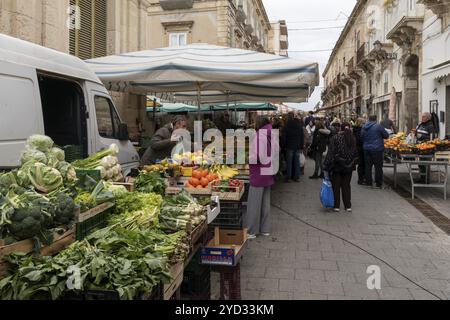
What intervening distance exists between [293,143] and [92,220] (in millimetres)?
9323

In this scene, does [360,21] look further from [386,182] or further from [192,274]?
[192,274]

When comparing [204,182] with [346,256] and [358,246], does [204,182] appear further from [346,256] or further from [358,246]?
[358,246]

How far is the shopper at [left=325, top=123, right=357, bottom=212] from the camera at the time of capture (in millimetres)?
7932

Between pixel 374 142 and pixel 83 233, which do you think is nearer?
pixel 83 233

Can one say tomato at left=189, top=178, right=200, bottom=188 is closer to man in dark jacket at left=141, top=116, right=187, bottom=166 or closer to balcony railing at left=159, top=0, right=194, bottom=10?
man in dark jacket at left=141, top=116, right=187, bottom=166

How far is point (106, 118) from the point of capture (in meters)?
6.93

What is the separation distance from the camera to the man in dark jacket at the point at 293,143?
11891mm

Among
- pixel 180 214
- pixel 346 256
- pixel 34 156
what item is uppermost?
pixel 34 156

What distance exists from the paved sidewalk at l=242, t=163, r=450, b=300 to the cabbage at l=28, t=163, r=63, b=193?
2235 mm

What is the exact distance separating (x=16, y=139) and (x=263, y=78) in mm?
3611

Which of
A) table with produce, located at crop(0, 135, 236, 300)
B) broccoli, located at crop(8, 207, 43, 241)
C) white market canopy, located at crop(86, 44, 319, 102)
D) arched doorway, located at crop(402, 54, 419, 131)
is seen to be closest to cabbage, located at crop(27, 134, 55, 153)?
table with produce, located at crop(0, 135, 236, 300)

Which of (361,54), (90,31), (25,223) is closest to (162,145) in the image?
(25,223)

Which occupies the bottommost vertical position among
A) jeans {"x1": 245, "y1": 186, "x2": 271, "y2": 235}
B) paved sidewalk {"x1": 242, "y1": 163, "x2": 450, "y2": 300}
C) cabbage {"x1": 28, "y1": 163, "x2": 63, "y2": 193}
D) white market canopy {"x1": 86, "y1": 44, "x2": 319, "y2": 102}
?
paved sidewalk {"x1": 242, "y1": 163, "x2": 450, "y2": 300}

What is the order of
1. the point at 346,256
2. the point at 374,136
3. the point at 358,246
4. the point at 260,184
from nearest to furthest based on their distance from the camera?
the point at 346,256 < the point at 358,246 < the point at 260,184 < the point at 374,136
